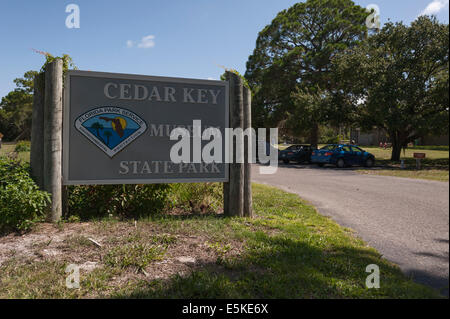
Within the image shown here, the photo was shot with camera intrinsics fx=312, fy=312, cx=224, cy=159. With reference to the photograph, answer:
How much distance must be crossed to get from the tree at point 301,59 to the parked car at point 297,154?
1974 millimetres

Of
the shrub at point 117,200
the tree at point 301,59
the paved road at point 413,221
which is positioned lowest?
Result: the shrub at point 117,200

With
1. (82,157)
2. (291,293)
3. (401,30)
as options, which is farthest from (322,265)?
(82,157)

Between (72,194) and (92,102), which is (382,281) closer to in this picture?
(92,102)

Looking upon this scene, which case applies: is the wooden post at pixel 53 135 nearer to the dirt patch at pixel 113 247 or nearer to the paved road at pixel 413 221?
the dirt patch at pixel 113 247

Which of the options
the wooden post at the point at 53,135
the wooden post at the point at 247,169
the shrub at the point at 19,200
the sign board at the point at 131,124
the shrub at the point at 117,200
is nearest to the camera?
the shrub at the point at 19,200

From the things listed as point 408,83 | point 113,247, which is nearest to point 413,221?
point 408,83

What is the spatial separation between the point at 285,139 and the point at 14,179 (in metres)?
25.7

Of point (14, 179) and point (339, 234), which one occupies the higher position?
point (14, 179)

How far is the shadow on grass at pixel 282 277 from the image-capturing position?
7.92 feet

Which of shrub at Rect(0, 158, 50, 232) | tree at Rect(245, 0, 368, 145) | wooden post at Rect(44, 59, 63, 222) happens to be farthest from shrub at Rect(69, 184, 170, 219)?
tree at Rect(245, 0, 368, 145)

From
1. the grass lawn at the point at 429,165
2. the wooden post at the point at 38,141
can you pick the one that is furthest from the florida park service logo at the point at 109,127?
the grass lawn at the point at 429,165

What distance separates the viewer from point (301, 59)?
25719 millimetres

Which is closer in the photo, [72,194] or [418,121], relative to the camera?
[418,121]

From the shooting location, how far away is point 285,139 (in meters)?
28.4
